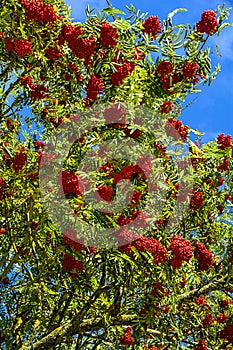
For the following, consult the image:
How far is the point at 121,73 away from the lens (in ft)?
14.6

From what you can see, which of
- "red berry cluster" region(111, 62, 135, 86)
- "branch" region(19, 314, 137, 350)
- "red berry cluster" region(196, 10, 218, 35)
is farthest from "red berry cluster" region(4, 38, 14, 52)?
"branch" region(19, 314, 137, 350)

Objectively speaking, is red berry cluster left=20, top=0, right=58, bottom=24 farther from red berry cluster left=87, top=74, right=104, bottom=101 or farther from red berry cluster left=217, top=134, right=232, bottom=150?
red berry cluster left=217, top=134, right=232, bottom=150

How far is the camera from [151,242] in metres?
4.37

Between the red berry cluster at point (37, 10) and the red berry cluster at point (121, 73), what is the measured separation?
3.01ft

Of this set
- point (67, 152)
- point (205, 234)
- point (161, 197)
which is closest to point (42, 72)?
point (67, 152)

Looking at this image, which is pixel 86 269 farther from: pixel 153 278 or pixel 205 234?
pixel 205 234

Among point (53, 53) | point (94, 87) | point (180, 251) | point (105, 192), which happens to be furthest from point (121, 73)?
point (180, 251)

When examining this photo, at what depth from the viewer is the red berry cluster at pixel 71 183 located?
429cm

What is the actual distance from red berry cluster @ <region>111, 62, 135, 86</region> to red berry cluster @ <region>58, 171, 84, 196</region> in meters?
0.89

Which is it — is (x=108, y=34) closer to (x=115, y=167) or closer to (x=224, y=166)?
(x=115, y=167)

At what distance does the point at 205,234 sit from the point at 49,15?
3364 mm

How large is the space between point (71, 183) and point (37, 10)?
1.65 metres

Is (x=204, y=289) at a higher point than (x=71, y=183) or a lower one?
higher

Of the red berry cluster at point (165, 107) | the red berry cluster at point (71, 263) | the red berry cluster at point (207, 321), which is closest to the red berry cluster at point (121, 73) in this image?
the red berry cluster at point (165, 107)
